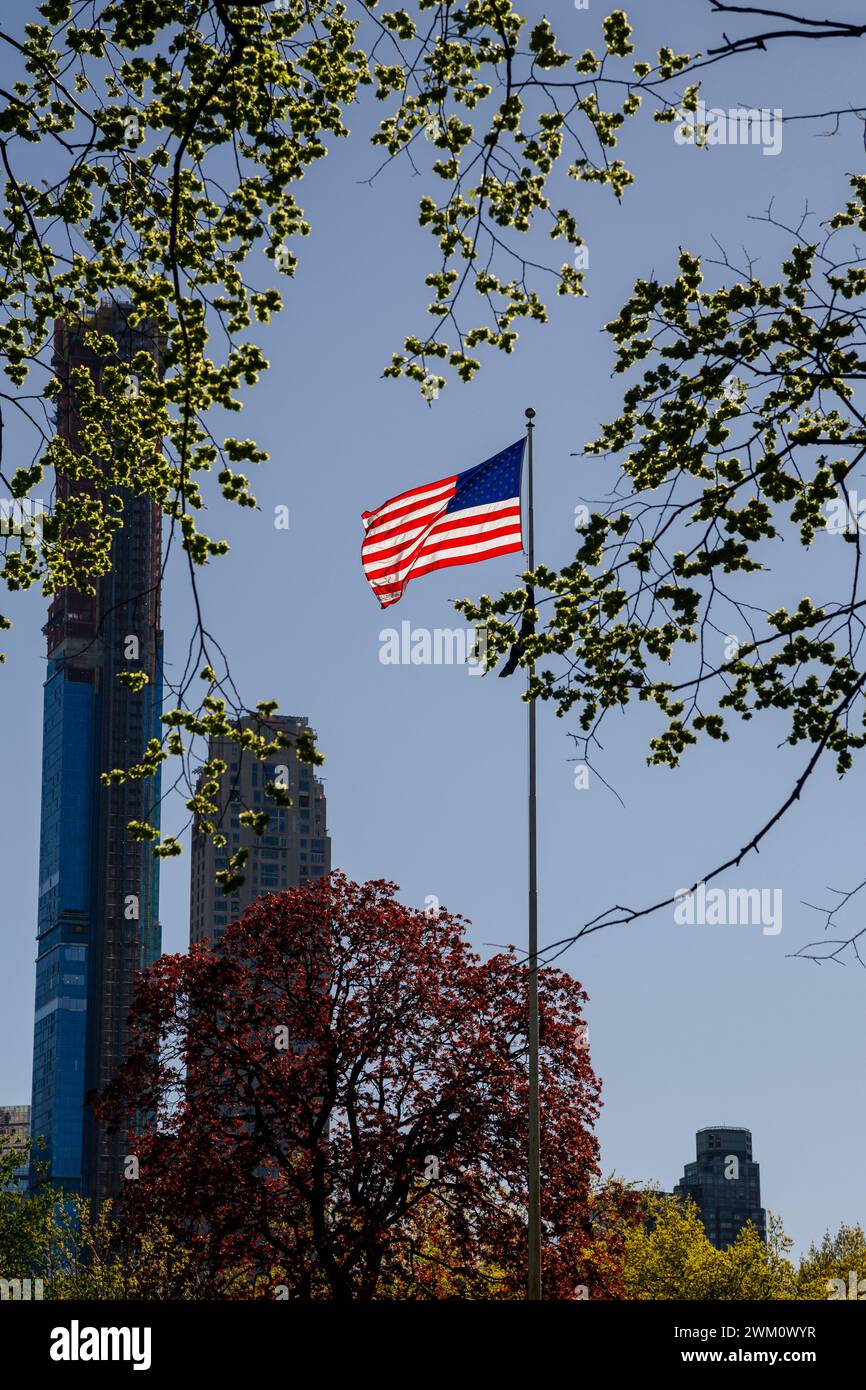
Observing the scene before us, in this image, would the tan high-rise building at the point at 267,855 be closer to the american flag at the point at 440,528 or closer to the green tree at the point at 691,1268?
the green tree at the point at 691,1268

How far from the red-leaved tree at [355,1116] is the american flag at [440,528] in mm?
9016

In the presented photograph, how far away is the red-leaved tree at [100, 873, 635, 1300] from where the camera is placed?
2747cm

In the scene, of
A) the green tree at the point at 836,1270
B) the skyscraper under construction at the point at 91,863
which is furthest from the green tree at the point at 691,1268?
the skyscraper under construction at the point at 91,863

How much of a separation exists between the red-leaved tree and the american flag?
29.6ft

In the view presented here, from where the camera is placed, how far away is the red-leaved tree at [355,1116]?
2747 centimetres

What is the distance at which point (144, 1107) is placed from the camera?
1148 inches

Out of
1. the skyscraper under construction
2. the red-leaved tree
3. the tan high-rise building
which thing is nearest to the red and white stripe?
the red-leaved tree

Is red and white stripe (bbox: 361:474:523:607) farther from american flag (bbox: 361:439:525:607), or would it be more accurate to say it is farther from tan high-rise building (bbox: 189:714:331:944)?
tan high-rise building (bbox: 189:714:331:944)

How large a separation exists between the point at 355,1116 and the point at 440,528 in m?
11.2

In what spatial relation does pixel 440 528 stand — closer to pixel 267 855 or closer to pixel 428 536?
pixel 428 536

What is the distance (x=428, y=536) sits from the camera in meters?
23.6

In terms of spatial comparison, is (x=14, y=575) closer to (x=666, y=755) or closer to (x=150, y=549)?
(x=666, y=755)

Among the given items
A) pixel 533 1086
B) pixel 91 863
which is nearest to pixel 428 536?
pixel 533 1086
